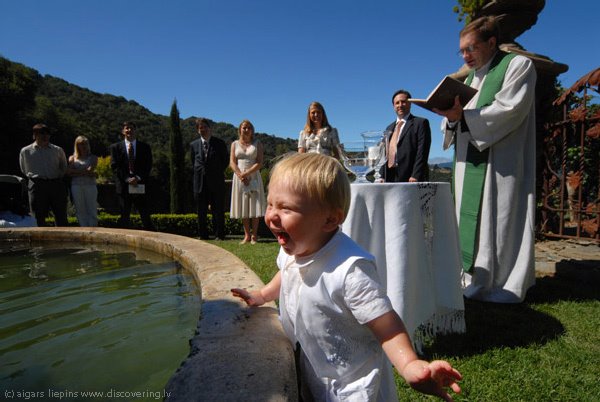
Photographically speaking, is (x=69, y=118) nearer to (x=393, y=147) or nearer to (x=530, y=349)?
(x=393, y=147)

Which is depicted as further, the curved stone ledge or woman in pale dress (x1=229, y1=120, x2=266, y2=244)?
woman in pale dress (x1=229, y1=120, x2=266, y2=244)

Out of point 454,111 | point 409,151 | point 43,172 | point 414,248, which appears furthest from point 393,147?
point 43,172

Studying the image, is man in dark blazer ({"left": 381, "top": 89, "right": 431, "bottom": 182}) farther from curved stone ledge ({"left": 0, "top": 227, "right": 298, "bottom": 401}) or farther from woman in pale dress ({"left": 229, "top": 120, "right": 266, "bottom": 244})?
woman in pale dress ({"left": 229, "top": 120, "right": 266, "bottom": 244})

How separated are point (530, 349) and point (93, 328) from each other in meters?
2.35

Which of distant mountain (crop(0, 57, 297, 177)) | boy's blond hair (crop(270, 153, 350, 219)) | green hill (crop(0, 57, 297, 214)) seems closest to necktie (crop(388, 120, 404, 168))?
boy's blond hair (crop(270, 153, 350, 219))

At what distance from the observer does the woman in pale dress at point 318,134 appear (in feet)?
16.4

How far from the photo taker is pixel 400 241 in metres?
1.96

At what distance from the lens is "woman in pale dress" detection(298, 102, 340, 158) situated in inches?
197

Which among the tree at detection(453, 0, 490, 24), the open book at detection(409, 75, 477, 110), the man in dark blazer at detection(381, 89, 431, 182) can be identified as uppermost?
the tree at detection(453, 0, 490, 24)

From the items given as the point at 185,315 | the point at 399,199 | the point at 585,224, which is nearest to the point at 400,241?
the point at 399,199

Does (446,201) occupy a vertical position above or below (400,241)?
above

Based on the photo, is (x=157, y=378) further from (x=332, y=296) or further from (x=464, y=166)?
(x=464, y=166)

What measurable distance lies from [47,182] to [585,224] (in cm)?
835

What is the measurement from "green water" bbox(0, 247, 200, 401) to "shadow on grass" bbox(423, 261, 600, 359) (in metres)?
1.44
